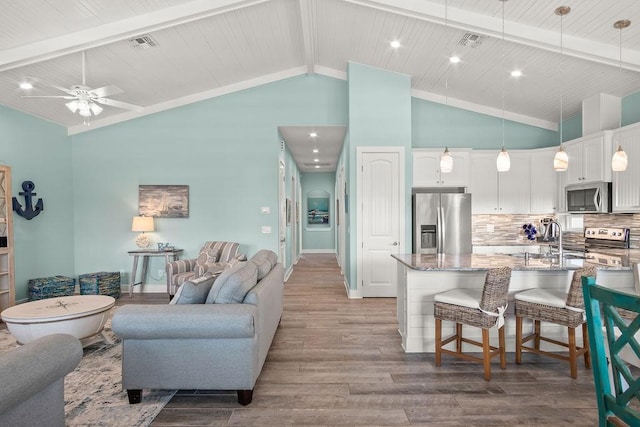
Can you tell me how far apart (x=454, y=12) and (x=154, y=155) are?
5.01 meters

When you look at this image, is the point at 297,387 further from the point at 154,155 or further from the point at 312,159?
the point at 312,159

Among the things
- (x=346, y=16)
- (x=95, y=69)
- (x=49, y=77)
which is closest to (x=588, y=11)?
(x=346, y=16)

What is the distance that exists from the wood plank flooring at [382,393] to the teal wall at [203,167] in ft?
9.73

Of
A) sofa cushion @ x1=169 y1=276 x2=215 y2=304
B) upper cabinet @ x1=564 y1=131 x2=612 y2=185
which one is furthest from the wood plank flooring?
upper cabinet @ x1=564 y1=131 x2=612 y2=185

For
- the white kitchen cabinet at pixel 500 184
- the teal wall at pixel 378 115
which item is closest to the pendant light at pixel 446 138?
the teal wall at pixel 378 115

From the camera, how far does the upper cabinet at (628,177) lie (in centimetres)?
406

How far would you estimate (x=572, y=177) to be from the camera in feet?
16.7

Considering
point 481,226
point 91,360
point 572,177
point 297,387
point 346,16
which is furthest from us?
point 481,226

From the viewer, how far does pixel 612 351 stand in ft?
4.05

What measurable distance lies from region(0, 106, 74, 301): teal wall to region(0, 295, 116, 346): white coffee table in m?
2.33

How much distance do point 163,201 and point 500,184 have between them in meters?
5.68

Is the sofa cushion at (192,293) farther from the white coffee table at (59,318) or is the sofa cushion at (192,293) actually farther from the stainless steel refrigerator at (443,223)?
the stainless steel refrigerator at (443,223)

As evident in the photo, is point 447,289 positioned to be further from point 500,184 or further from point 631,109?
point 631,109

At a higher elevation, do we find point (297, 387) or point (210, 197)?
point (210, 197)
